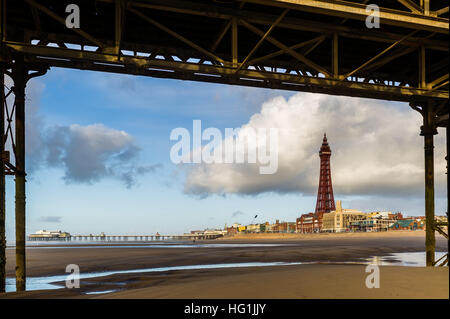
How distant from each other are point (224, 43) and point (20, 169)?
721 cm

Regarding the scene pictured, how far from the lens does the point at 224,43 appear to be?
1199cm

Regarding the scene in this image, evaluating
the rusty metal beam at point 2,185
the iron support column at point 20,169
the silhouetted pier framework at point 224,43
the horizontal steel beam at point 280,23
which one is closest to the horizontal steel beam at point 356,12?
the silhouetted pier framework at point 224,43

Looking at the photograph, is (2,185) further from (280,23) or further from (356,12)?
(356,12)

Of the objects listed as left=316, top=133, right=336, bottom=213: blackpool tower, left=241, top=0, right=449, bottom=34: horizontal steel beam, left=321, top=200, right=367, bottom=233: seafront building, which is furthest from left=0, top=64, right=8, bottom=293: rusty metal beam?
left=316, top=133, right=336, bottom=213: blackpool tower

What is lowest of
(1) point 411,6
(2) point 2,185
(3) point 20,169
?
(2) point 2,185

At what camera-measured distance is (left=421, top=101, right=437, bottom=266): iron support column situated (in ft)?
40.3

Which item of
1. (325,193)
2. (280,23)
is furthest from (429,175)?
(325,193)

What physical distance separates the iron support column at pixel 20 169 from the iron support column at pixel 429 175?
496 inches

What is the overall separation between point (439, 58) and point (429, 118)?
217 cm

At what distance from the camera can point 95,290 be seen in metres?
11.3

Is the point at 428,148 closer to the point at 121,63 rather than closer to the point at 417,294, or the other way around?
the point at 417,294

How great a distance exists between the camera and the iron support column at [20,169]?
10008mm
